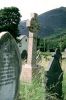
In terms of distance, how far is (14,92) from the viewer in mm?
5469

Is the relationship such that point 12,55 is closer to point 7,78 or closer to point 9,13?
point 7,78

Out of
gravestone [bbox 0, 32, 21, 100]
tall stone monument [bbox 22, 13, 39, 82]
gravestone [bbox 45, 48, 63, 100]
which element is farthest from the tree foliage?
gravestone [bbox 0, 32, 21, 100]

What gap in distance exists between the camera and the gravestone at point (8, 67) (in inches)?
197

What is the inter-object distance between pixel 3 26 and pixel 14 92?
46397mm

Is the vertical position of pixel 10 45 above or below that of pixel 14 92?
above

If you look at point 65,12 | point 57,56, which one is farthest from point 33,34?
point 65,12

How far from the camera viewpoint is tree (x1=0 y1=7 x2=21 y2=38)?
51575 mm

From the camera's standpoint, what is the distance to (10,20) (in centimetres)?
5450

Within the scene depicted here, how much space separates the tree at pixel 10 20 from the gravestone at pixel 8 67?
148 ft

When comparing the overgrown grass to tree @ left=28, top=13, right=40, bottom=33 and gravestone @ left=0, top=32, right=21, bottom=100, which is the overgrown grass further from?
tree @ left=28, top=13, right=40, bottom=33

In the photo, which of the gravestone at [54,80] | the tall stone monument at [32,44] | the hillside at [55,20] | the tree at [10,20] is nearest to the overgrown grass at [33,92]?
the gravestone at [54,80]

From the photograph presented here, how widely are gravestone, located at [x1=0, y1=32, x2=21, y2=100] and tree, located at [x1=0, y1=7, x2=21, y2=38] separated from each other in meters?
45.0

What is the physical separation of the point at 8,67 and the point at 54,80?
256cm

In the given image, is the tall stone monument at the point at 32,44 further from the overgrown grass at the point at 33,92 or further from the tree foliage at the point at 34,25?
the overgrown grass at the point at 33,92
